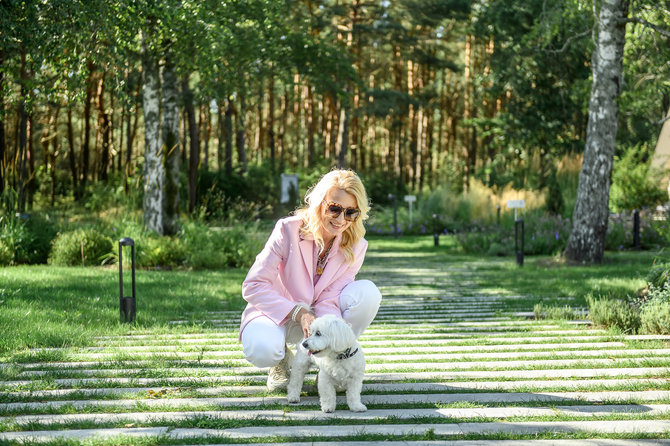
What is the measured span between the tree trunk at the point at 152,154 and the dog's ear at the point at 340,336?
9.82 m

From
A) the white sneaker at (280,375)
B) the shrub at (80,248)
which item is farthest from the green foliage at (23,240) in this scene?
the white sneaker at (280,375)

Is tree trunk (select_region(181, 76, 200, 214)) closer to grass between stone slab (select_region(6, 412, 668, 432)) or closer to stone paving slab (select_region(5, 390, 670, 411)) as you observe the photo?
stone paving slab (select_region(5, 390, 670, 411))

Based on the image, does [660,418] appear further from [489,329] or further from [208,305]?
[208,305]

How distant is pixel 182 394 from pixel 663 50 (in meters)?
12.0

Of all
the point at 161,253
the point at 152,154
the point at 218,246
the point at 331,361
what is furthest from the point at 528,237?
the point at 331,361

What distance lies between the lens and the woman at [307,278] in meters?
4.23

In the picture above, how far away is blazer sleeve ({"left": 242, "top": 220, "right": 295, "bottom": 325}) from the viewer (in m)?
4.24

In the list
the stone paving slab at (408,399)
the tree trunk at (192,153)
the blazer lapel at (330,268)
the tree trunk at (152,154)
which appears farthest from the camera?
the tree trunk at (192,153)

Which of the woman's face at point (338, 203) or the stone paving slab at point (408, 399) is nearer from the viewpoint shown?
the stone paving slab at point (408, 399)

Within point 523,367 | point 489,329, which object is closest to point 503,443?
point 523,367

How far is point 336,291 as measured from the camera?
14.6 ft

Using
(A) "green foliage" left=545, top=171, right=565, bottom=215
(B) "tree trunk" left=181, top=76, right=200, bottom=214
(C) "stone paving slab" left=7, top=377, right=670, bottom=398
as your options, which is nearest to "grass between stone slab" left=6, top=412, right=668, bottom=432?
(C) "stone paving slab" left=7, top=377, right=670, bottom=398

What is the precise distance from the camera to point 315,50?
53.5 ft

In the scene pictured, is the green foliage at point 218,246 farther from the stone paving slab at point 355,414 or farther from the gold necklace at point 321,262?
the stone paving slab at point 355,414
